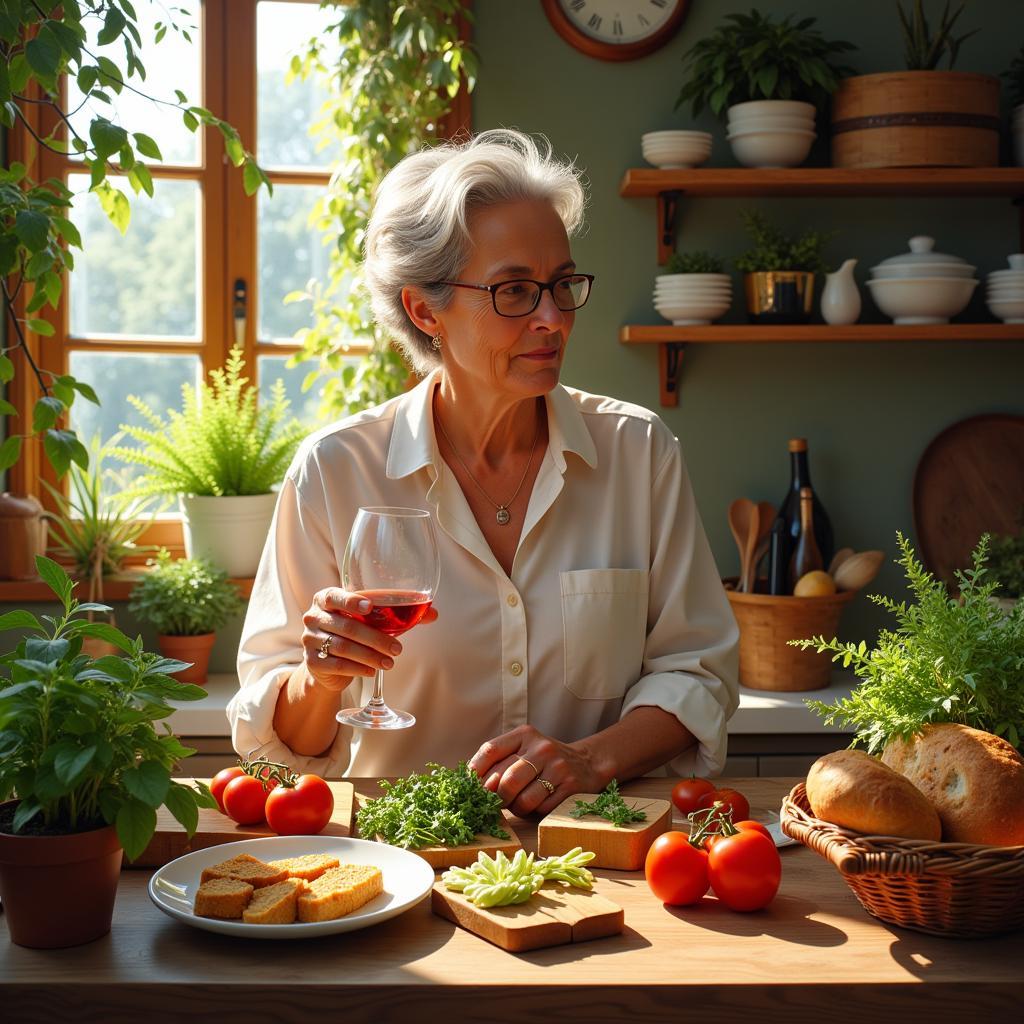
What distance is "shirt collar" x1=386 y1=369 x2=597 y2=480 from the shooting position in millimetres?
1942

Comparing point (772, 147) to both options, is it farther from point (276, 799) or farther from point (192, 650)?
point (276, 799)

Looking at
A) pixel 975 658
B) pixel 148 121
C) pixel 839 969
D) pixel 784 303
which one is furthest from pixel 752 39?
pixel 839 969

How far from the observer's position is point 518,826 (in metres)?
1.48

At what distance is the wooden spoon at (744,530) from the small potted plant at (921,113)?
93cm

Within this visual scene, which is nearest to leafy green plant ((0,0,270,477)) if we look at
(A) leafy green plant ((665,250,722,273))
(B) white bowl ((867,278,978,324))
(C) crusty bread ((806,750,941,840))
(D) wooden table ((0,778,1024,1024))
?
(D) wooden table ((0,778,1024,1024))

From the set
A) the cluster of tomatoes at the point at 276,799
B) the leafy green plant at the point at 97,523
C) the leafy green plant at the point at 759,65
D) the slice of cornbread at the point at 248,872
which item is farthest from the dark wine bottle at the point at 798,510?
the slice of cornbread at the point at 248,872

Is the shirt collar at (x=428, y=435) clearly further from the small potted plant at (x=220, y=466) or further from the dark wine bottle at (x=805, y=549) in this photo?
the dark wine bottle at (x=805, y=549)

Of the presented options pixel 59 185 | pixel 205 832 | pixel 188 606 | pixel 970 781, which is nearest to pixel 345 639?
pixel 205 832

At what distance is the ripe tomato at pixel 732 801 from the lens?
1456mm

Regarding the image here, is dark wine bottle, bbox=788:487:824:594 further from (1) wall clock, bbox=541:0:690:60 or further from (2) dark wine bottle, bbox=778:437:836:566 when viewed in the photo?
(1) wall clock, bbox=541:0:690:60

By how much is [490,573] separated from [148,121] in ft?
6.75

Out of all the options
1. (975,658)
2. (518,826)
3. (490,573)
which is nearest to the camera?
(975,658)

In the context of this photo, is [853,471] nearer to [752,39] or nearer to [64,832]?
[752,39]

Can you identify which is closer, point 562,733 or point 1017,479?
point 562,733
